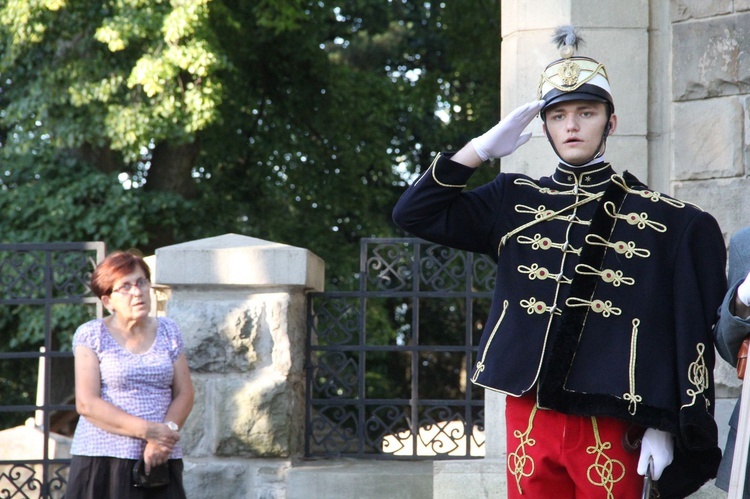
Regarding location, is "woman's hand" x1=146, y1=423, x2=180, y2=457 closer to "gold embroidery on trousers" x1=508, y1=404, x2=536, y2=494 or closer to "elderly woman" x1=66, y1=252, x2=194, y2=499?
"elderly woman" x1=66, y1=252, x2=194, y2=499

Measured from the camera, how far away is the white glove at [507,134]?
2.81 meters

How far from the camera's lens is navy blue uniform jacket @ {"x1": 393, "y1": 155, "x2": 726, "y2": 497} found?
267 centimetres

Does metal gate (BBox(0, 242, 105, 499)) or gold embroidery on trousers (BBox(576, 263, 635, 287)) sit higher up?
gold embroidery on trousers (BBox(576, 263, 635, 287))

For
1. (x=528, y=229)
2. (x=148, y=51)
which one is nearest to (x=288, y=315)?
(x=528, y=229)

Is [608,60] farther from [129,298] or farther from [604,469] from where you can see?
[604,469]

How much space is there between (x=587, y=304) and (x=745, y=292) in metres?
0.37

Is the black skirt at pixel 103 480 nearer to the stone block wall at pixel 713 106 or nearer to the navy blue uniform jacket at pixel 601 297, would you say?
the navy blue uniform jacket at pixel 601 297

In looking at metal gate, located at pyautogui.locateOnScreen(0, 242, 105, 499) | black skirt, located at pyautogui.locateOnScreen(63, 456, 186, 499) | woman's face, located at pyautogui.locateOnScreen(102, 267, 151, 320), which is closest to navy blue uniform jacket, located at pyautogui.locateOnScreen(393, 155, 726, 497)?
woman's face, located at pyautogui.locateOnScreen(102, 267, 151, 320)

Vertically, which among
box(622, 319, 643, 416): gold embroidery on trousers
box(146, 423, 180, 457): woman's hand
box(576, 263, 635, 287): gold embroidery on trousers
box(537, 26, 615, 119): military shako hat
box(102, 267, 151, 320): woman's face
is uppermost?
box(537, 26, 615, 119): military shako hat

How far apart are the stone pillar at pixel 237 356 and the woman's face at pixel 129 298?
638 mm

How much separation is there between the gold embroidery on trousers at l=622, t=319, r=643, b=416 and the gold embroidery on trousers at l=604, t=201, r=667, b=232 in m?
0.24

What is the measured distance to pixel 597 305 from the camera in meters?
2.75

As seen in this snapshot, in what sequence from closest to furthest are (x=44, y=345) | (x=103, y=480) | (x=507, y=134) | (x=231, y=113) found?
(x=507, y=134) < (x=103, y=480) < (x=44, y=345) < (x=231, y=113)

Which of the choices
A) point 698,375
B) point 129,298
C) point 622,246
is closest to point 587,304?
point 622,246
